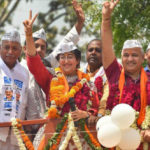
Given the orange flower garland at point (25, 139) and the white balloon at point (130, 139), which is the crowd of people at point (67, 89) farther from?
the white balloon at point (130, 139)

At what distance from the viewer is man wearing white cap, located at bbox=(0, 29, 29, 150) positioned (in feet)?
17.9

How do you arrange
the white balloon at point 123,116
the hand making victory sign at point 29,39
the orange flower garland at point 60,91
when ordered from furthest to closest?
the hand making victory sign at point 29,39, the orange flower garland at point 60,91, the white balloon at point 123,116

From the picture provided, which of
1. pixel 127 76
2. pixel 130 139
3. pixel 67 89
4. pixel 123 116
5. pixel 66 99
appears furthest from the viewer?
pixel 127 76

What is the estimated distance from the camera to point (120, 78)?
17.6 feet

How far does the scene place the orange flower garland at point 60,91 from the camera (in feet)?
16.9

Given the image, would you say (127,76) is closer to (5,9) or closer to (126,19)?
(126,19)

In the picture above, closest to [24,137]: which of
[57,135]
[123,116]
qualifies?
[57,135]

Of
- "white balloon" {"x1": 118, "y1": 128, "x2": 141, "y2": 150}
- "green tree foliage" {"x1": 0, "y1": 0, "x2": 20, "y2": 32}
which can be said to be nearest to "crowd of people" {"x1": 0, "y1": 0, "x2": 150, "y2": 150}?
"white balloon" {"x1": 118, "y1": 128, "x2": 141, "y2": 150}

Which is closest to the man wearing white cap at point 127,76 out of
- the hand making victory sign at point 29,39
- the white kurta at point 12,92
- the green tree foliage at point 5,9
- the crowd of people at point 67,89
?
the crowd of people at point 67,89

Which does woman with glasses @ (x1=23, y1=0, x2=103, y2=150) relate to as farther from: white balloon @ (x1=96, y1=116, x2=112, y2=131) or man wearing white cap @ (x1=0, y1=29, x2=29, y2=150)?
man wearing white cap @ (x1=0, y1=29, x2=29, y2=150)

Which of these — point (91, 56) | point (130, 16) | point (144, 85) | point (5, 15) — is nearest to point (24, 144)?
point (144, 85)

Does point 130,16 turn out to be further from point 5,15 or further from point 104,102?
point 5,15

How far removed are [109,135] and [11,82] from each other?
1541 mm

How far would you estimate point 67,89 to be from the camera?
529 centimetres
